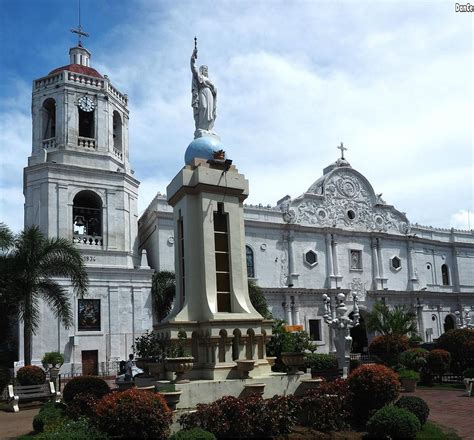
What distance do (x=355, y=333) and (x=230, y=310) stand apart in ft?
91.4

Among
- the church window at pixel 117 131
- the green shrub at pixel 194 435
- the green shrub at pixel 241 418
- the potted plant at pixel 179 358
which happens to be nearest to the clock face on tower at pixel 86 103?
the church window at pixel 117 131

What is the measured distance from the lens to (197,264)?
1130cm

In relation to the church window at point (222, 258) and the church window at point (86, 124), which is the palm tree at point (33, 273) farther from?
the church window at point (86, 124)

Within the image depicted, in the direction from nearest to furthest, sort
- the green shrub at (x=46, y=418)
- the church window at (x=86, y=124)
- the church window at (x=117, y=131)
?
the green shrub at (x=46, y=418) → the church window at (x=86, y=124) → the church window at (x=117, y=131)

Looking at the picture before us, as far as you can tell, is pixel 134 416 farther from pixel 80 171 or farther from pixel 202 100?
pixel 80 171

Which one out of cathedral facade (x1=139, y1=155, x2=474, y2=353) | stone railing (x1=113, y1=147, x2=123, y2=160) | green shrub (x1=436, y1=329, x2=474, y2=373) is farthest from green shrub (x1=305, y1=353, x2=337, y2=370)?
stone railing (x1=113, y1=147, x2=123, y2=160)

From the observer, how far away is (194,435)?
7.50 m

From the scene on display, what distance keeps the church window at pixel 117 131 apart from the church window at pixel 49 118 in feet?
10.7

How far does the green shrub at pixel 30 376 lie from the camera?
1717 centimetres

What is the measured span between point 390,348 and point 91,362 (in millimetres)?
13784

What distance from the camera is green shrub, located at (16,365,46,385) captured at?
56.3ft

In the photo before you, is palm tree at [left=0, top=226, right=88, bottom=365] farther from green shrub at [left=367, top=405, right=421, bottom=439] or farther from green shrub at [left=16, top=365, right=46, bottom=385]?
green shrub at [left=367, top=405, right=421, bottom=439]

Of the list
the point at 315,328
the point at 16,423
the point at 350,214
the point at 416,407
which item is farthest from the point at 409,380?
the point at 350,214

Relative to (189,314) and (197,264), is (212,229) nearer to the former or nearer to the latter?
(197,264)
